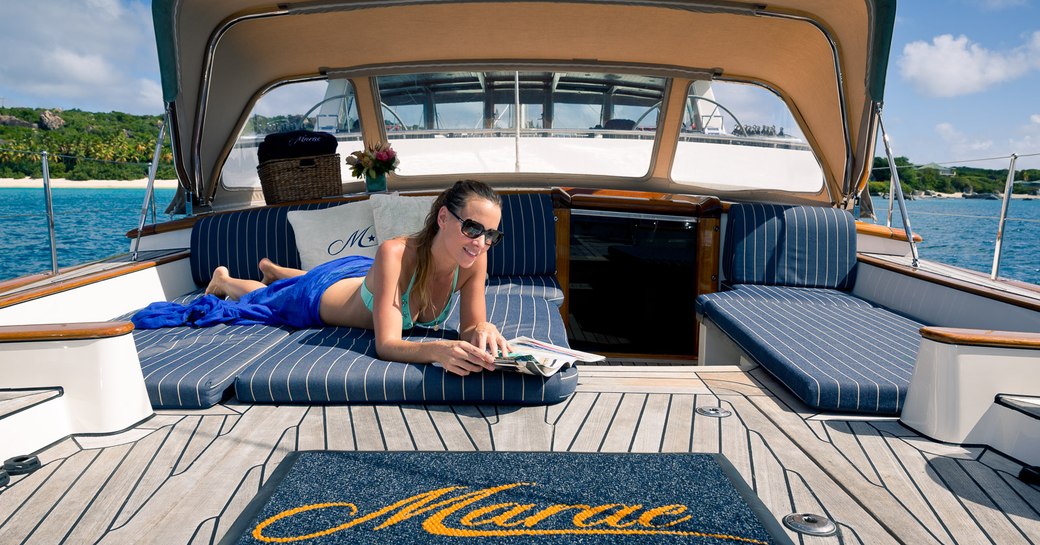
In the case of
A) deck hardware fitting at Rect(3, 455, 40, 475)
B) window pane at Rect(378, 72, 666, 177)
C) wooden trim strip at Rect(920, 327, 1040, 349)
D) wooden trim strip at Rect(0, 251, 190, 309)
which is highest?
window pane at Rect(378, 72, 666, 177)

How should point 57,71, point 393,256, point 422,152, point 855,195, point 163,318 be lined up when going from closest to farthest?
1. point 393,256
2. point 163,318
3. point 855,195
4. point 422,152
5. point 57,71

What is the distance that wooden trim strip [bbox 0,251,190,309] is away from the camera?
245 cm

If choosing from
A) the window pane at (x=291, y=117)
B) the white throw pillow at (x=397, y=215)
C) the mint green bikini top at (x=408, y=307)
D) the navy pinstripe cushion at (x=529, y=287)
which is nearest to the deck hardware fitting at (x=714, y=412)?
the mint green bikini top at (x=408, y=307)

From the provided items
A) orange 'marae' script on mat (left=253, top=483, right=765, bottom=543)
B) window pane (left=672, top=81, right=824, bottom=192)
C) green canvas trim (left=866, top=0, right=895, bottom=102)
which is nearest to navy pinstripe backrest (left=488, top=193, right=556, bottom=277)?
window pane (left=672, top=81, right=824, bottom=192)

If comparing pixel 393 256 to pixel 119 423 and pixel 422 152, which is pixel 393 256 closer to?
pixel 119 423

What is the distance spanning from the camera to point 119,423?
1.83m

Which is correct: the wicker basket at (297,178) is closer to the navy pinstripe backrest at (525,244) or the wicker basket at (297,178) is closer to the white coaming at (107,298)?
the white coaming at (107,298)

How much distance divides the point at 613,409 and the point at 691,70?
3189mm

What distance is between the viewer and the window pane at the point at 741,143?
4.71 m

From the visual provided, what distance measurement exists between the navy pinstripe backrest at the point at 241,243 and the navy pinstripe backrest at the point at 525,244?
3.88 ft

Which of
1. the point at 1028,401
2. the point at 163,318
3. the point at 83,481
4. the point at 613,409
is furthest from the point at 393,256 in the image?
the point at 1028,401

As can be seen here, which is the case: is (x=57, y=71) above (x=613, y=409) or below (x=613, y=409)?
above

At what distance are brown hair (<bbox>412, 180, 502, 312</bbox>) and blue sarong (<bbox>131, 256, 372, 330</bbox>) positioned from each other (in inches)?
23.0

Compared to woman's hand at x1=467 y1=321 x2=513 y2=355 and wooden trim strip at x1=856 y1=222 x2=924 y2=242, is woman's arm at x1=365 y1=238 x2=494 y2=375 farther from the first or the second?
wooden trim strip at x1=856 y1=222 x2=924 y2=242
